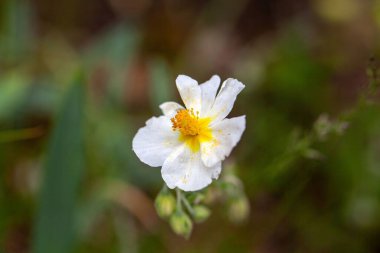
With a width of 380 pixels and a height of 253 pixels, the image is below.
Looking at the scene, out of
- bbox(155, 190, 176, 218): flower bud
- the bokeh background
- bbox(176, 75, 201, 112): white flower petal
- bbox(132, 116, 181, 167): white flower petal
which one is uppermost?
the bokeh background

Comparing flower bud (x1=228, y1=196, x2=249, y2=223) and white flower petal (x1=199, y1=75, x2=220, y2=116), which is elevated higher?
white flower petal (x1=199, y1=75, x2=220, y2=116)

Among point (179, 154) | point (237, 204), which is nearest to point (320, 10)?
point (237, 204)

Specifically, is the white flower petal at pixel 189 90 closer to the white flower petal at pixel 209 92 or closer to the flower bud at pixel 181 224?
the white flower petal at pixel 209 92

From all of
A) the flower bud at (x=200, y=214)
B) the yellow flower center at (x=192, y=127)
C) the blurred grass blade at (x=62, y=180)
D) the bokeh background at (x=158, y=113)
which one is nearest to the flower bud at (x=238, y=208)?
the bokeh background at (x=158, y=113)

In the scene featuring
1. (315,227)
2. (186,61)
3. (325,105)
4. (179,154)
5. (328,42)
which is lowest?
(179,154)

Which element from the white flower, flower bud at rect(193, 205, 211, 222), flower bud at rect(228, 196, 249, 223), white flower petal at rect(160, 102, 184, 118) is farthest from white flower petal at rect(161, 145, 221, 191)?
flower bud at rect(228, 196, 249, 223)

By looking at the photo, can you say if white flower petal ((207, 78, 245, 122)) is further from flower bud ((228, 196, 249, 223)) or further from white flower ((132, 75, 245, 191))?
flower bud ((228, 196, 249, 223))

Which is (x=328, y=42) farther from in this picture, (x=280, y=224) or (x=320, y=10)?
(x=280, y=224)
